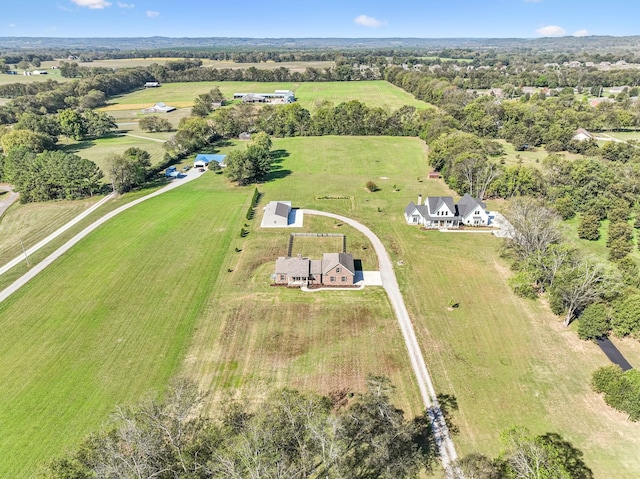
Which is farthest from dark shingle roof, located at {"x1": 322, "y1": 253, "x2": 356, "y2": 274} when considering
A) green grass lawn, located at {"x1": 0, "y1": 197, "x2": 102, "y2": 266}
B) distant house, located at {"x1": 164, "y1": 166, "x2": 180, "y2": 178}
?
distant house, located at {"x1": 164, "y1": 166, "x2": 180, "y2": 178}

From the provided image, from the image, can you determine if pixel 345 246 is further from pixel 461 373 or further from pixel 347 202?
pixel 461 373

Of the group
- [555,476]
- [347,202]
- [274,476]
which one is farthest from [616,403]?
[347,202]

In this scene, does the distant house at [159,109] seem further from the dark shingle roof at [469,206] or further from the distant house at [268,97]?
the dark shingle roof at [469,206]

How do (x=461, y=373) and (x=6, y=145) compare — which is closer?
(x=461, y=373)

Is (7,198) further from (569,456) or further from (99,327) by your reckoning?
(569,456)

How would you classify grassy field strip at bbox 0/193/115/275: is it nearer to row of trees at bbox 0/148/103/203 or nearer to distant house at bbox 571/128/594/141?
row of trees at bbox 0/148/103/203
